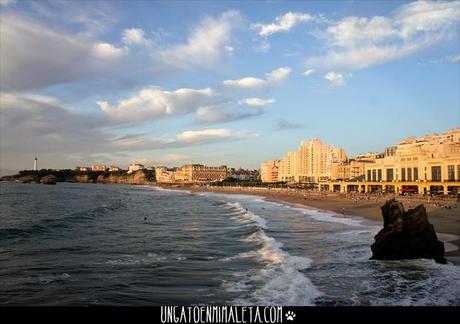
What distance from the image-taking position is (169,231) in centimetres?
3234

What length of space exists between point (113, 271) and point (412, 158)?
80.9m

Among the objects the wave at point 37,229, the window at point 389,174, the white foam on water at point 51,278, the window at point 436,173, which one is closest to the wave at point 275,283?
the white foam on water at point 51,278

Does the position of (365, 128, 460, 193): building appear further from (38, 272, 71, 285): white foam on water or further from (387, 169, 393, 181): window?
(38, 272, 71, 285): white foam on water

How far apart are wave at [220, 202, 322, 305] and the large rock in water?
3.43m

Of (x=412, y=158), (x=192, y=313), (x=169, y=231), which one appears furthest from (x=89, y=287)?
(x=412, y=158)

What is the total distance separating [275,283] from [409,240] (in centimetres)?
743

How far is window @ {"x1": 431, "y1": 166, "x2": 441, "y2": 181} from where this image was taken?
77.1m

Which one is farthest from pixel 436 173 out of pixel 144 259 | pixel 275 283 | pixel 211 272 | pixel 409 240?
pixel 275 283

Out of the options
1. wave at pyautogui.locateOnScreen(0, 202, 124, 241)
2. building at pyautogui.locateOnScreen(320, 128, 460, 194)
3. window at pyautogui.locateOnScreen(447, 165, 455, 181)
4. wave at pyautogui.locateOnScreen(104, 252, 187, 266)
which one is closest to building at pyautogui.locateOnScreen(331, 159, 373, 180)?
building at pyautogui.locateOnScreen(320, 128, 460, 194)

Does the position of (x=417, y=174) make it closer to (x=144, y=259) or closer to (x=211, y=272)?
(x=144, y=259)

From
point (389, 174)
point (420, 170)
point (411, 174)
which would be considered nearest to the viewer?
point (420, 170)

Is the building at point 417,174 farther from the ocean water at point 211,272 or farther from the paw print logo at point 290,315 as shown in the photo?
the paw print logo at point 290,315

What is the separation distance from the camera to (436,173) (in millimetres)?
77938

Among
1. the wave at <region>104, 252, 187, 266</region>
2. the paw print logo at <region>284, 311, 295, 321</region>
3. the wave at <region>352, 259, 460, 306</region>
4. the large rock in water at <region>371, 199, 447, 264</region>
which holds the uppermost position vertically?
the paw print logo at <region>284, 311, 295, 321</region>
